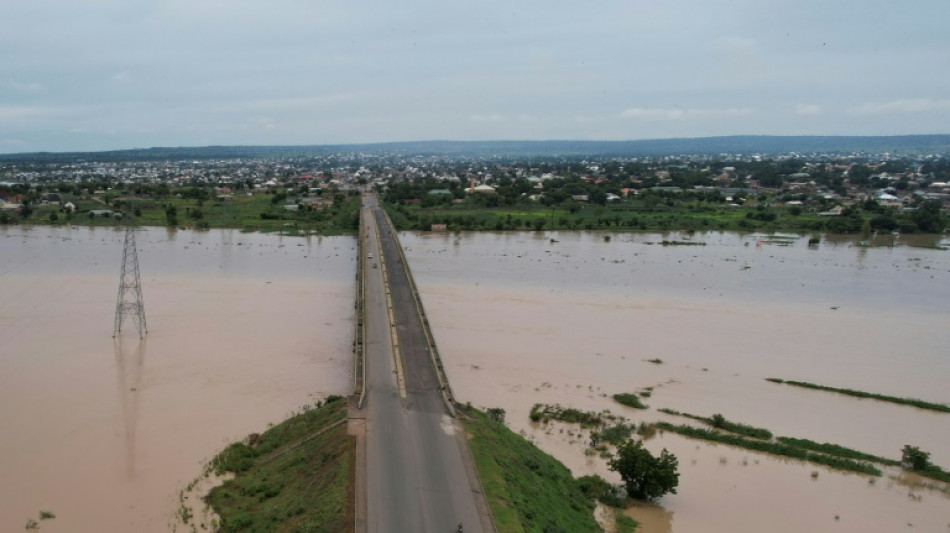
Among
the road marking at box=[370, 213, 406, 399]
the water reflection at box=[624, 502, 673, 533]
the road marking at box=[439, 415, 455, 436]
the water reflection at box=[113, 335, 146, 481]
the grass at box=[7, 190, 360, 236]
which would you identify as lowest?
the water reflection at box=[624, 502, 673, 533]

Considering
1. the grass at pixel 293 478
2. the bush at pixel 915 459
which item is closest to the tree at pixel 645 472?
the grass at pixel 293 478

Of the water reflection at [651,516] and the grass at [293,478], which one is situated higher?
the grass at [293,478]

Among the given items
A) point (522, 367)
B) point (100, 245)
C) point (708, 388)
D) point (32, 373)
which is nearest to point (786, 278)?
point (708, 388)

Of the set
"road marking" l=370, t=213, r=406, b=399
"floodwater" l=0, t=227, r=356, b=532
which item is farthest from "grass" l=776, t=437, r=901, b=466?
"floodwater" l=0, t=227, r=356, b=532

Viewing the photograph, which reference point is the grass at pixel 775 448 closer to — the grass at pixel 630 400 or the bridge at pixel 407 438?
the grass at pixel 630 400

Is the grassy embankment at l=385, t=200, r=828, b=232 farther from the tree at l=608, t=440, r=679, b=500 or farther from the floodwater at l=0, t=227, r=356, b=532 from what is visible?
the tree at l=608, t=440, r=679, b=500

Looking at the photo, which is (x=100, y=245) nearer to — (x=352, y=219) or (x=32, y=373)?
(x=352, y=219)

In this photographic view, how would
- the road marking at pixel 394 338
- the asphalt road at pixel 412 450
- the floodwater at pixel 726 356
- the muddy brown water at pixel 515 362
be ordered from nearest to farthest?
the asphalt road at pixel 412 450
the muddy brown water at pixel 515 362
the floodwater at pixel 726 356
the road marking at pixel 394 338
